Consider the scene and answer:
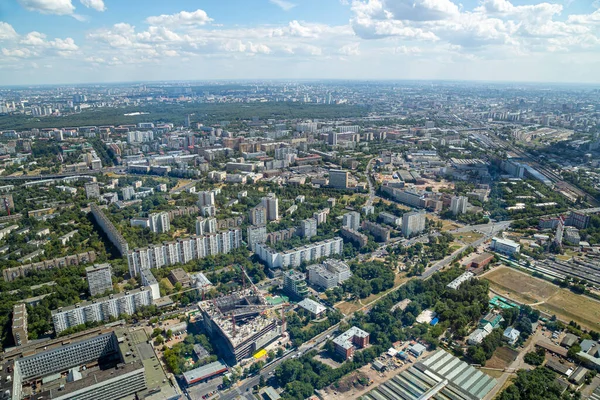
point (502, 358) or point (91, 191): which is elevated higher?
point (91, 191)

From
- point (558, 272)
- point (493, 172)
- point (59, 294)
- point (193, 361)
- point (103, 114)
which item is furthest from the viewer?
point (103, 114)

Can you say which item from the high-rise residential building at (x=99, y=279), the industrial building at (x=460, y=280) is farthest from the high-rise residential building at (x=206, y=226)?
the industrial building at (x=460, y=280)

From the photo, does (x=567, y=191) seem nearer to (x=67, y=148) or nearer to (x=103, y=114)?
(x=67, y=148)

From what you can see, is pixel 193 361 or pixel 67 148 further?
pixel 67 148

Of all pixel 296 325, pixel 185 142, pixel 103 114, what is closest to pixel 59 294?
pixel 296 325

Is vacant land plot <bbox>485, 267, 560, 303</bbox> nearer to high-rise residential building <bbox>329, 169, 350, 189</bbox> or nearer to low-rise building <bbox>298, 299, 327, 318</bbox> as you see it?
low-rise building <bbox>298, 299, 327, 318</bbox>

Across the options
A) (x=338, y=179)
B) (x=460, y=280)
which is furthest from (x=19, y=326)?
(x=338, y=179)

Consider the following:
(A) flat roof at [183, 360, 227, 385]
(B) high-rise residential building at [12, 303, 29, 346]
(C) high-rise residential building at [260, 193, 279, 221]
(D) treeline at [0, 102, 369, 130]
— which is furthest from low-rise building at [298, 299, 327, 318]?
(D) treeline at [0, 102, 369, 130]

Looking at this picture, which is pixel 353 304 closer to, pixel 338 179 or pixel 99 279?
pixel 99 279
